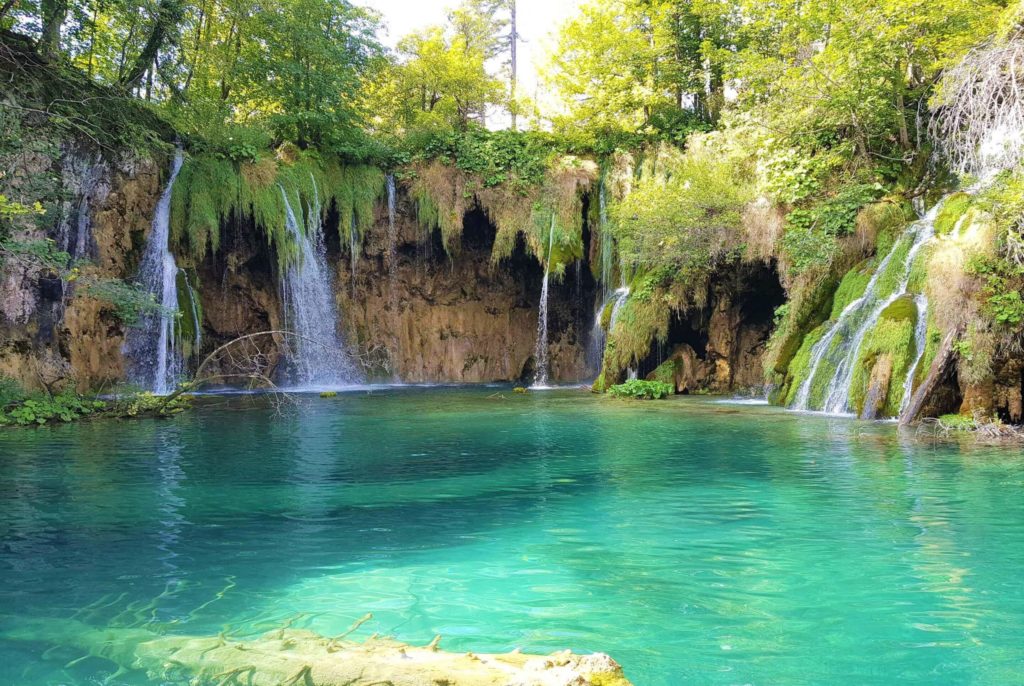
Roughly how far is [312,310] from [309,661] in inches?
861

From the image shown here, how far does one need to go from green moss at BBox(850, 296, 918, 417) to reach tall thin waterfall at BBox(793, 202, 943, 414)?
20 centimetres

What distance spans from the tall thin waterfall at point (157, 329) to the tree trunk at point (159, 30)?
5037 mm

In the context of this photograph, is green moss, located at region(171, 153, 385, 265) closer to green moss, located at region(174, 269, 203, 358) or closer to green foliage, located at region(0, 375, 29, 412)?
green moss, located at region(174, 269, 203, 358)

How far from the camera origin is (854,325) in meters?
15.2

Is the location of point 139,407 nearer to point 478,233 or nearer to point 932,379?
point 932,379

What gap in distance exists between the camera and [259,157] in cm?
2369

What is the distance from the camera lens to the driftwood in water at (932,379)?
39.0 ft

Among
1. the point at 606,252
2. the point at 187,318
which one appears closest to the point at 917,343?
the point at 606,252

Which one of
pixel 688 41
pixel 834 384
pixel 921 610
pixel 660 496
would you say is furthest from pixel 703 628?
pixel 688 41

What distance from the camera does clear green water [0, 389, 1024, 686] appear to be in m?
4.34

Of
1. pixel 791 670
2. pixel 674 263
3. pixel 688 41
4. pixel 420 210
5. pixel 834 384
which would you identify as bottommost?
pixel 791 670

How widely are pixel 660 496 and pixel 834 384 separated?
8479 mm

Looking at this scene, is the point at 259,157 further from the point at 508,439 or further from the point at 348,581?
the point at 348,581

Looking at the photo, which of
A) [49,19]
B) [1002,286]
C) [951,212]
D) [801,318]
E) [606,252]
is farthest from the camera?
[606,252]
